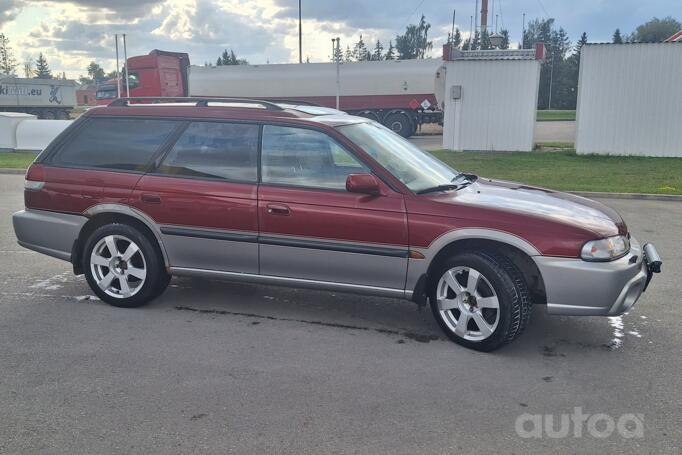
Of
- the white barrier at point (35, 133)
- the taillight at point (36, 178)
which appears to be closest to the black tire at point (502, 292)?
the taillight at point (36, 178)

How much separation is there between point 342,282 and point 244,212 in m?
0.93

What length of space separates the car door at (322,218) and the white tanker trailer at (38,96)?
36418mm

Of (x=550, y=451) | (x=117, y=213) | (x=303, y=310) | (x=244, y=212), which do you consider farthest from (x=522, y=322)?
(x=117, y=213)

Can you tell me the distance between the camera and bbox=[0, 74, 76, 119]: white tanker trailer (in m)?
35.6

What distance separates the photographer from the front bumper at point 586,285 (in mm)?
4059

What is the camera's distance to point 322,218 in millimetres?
4574

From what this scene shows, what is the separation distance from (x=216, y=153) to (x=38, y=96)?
36927 millimetres

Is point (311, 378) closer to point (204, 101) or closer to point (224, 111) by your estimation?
point (224, 111)

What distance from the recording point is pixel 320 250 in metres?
4.63

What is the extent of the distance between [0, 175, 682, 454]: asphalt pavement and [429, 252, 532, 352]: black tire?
131 millimetres

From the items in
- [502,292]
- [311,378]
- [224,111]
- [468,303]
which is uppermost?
[224,111]

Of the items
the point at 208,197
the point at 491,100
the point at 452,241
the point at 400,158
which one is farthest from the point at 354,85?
the point at 452,241

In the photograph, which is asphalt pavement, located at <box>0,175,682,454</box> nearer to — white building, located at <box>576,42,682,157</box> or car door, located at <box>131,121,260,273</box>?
car door, located at <box>131,121,260,273</box>

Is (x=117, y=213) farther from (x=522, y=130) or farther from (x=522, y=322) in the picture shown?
(x=522, y=130)
